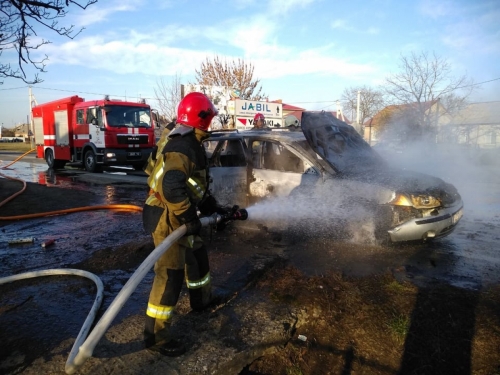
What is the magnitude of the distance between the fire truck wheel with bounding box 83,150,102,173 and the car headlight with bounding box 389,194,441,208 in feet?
42.7

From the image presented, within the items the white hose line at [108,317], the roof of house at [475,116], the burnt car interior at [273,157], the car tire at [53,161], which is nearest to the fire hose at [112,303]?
the white hose line at [108,317]

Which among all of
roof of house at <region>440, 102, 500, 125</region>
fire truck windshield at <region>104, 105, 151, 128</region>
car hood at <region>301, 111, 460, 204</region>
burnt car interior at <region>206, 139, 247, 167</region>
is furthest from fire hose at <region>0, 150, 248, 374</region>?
roof of house at <region>440, 102, 500, 125</region>

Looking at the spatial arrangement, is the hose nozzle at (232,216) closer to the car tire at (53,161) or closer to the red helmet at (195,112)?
the red helmet at (195,112)

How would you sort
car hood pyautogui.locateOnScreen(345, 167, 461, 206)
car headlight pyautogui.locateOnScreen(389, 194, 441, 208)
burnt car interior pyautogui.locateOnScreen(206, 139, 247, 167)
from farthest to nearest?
burnt car interior pyautogui.locateOnScreen(206, 139, 247, 167) < car hood pyautogui.locateOnScreen(345, 167, 461, 206) < car headlight pyautogui.locateOnScreen(389, 194, 441, 208)

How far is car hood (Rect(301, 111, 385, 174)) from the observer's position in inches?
207

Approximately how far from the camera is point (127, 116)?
14695mm

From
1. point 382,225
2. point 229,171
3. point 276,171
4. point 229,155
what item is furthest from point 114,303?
point 229,155

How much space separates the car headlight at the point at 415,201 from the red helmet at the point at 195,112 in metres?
2.71

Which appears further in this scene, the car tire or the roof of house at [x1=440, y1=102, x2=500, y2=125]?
the roof of house at [x1=440, y1=102, x2=500, y2=125]

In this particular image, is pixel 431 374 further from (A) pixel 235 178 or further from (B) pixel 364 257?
(A) pixel 235 178

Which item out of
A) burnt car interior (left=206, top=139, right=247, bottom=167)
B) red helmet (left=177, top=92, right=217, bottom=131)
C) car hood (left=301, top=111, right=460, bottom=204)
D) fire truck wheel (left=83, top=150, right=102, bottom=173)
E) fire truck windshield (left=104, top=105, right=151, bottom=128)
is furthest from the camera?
fire truck wheel (left=83, top=150, right=102, bottom=173)

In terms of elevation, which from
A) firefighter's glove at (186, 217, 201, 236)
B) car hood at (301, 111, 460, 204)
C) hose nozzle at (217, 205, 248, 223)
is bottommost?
hose nozzle at (217, 205, 248, 223)

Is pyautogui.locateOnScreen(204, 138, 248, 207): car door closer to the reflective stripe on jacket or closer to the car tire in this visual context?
the reflective stripe on jacket

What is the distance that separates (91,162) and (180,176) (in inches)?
545
